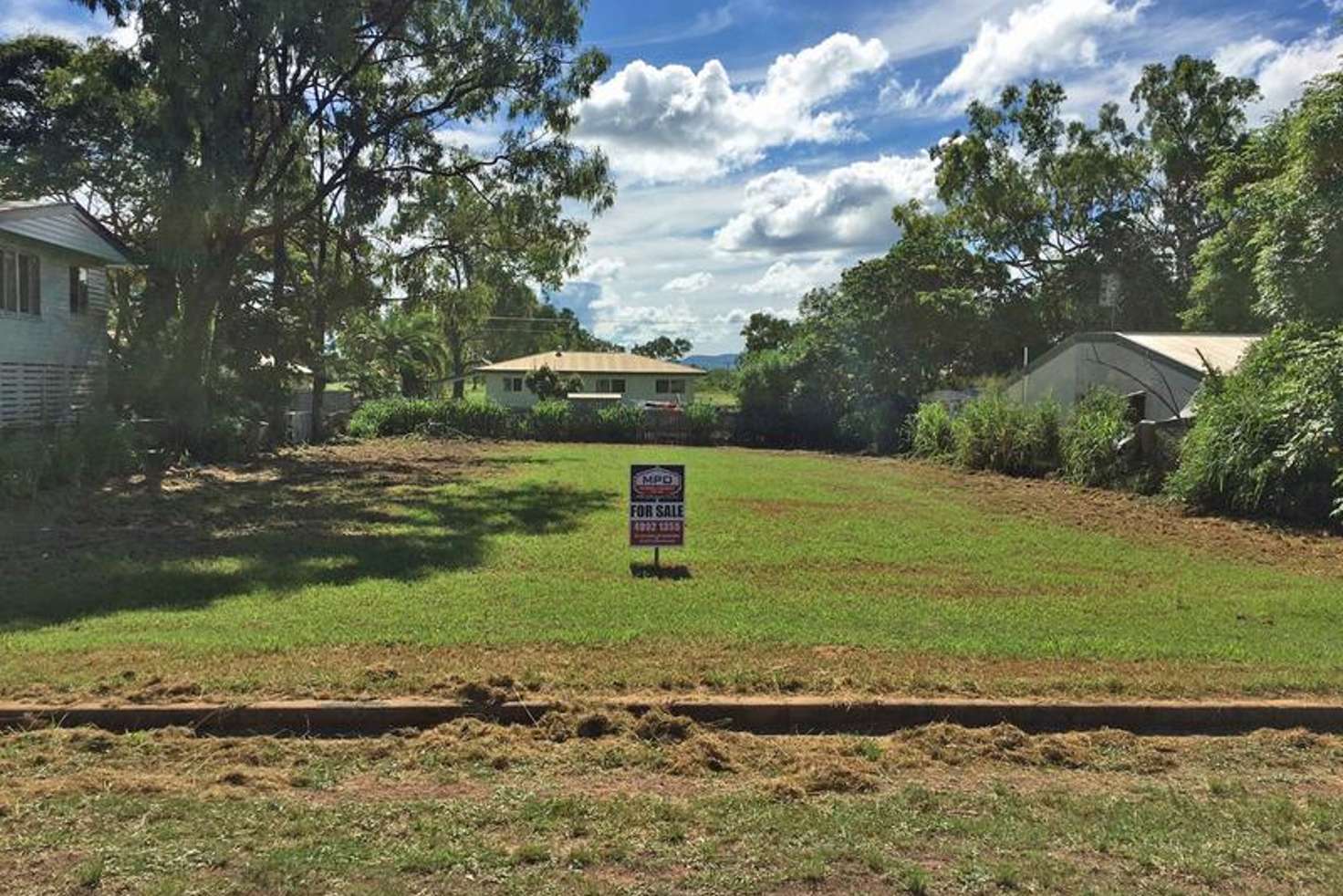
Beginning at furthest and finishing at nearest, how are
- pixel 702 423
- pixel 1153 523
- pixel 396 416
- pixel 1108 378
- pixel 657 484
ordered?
1. pixel 702 423
2. pixel 396 416
3. pixel 1108 378
4. pixel 1153 523
5. pixel 657 484

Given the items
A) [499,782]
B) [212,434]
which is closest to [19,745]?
[499,782]

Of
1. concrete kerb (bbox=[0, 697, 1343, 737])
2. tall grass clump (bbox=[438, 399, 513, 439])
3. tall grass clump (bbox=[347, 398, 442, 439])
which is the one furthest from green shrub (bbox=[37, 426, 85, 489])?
tall grass clump (bbox=[438, 399, 513, 439])

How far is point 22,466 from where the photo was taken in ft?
48.6

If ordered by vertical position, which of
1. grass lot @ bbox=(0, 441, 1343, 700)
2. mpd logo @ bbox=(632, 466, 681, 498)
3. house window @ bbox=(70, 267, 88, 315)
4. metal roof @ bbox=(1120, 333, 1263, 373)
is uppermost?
house window @ bbox=(70, 267, 88, 315)

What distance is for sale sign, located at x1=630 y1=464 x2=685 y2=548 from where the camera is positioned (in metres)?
10.3

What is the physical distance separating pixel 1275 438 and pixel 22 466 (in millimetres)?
19487

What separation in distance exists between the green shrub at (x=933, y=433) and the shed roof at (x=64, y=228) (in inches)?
878

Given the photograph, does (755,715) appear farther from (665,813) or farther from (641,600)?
Answer: (641,600)

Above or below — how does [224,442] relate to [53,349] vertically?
below

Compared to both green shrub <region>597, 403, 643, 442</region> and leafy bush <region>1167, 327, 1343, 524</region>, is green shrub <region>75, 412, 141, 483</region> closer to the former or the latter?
leafy bush <region>1167, 327, 1343, 524</region>

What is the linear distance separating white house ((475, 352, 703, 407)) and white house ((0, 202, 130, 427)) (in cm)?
3702

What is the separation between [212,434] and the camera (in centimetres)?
2348

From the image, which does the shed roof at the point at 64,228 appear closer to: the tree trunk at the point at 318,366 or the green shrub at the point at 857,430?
the tree trunk at the point at 318,366

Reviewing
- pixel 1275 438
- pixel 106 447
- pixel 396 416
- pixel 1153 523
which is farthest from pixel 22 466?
pixel 396 416
